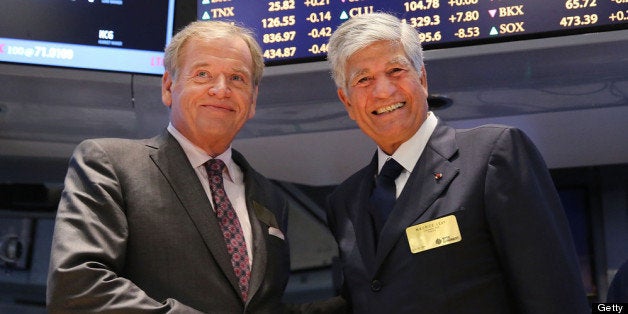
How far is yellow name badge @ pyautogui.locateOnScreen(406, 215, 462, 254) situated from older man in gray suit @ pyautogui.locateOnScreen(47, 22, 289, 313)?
430 mm

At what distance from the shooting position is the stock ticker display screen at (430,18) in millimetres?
2861

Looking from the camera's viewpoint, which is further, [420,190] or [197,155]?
[197,155]

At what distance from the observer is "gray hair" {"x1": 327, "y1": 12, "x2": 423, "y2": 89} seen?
2127 mm

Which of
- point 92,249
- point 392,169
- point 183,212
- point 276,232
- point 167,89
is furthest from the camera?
Result: point 167,89

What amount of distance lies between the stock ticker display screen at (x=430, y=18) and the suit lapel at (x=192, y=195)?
1.09 metres

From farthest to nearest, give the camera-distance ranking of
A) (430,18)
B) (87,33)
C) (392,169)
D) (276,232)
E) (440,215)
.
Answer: (87,33) → (430,18) → (276,232) → (392,169) → (440,215)

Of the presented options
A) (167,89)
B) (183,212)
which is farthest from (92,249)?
(167,89)

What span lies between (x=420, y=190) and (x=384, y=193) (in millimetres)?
136

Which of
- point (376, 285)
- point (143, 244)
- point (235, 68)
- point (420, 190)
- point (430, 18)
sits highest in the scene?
point (430, 18)

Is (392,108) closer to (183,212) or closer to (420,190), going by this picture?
→ (420,190)

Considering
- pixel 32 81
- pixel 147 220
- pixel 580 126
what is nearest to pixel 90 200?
pixel 147 220

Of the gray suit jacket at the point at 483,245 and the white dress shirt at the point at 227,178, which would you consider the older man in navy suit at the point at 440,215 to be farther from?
the white dress shirt at the point at 227,178

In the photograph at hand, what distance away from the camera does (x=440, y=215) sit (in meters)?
1.90

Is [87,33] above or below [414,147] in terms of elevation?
above
